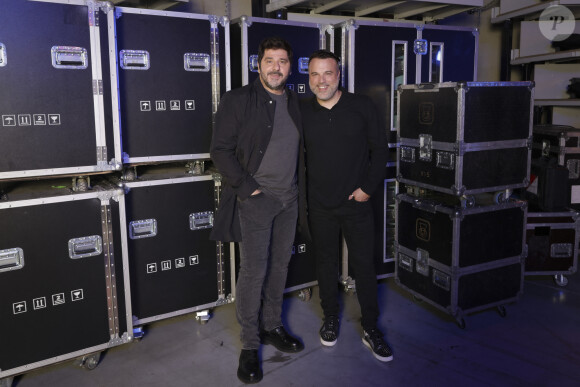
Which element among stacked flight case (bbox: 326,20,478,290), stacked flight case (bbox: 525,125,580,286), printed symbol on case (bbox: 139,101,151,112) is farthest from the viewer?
stacked flight case (bbox: 525,125,580,286)

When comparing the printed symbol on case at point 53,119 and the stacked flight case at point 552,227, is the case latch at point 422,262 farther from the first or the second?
the printed symbol on case at point 53,119

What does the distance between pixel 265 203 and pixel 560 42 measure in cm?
352

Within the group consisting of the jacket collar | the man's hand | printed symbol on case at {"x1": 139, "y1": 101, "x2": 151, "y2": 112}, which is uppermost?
the jacket collar

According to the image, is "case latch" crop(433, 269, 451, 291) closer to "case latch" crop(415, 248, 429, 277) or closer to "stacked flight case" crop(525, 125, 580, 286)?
"case latch" crop(415, 248, 429, 277)

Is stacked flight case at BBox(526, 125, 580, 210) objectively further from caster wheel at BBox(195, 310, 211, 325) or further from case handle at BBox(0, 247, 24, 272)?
case handle at BBox(0, 247, 24, 272)

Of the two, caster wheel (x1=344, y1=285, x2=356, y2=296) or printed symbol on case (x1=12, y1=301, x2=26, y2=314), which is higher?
printed symbol on case (x1=12, y1=301, x2=26, y2=314)

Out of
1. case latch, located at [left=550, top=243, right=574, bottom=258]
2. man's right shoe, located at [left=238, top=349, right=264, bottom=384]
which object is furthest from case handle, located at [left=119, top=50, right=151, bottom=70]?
case latch, located at [left=550, top=243, right=574, bottom=258]

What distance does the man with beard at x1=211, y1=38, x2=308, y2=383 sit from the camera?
276 centimetres

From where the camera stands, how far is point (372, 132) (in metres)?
3.02

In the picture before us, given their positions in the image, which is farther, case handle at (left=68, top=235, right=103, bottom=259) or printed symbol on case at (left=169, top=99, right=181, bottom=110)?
printed symbol on case at (left=169, top=99, right=181, bottom=110)

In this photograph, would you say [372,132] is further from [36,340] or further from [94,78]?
[36,340]

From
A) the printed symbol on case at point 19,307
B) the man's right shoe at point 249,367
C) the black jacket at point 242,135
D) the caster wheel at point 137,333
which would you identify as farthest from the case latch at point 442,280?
the printed symbol on case at point 19,307

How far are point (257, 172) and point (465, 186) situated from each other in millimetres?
1314

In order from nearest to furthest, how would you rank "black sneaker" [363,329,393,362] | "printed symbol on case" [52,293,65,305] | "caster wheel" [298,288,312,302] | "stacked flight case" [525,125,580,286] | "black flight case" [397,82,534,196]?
"printed symbol on case" [52,293,65,305]
"black sneaker" [363,329,393,362]
"black flight case" [397,82,534,196]
"caster wheel" [298,288,312,302]
"stacked flight case" [525,125,580,286]
